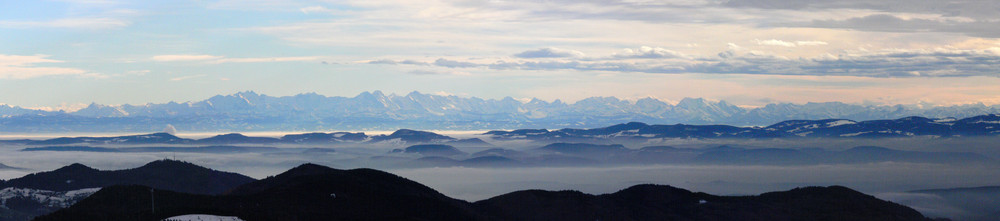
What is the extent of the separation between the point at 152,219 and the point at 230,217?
18311 mm

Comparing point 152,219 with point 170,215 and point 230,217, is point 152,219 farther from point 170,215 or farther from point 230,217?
point 230,217

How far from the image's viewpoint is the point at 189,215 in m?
196

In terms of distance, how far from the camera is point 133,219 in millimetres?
197125

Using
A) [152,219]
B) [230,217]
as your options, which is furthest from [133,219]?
[230,217]

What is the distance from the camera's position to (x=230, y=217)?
192 meters

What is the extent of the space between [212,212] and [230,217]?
8962 mm

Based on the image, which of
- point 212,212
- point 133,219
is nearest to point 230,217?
point 212,212

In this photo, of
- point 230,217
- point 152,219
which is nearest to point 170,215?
point 152,219

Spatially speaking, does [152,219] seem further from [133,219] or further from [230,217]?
[230,217]

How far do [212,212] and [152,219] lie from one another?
11900 millimetres

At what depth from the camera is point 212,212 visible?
199 meters

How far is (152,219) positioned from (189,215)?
864cm

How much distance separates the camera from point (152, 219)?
197875mm
